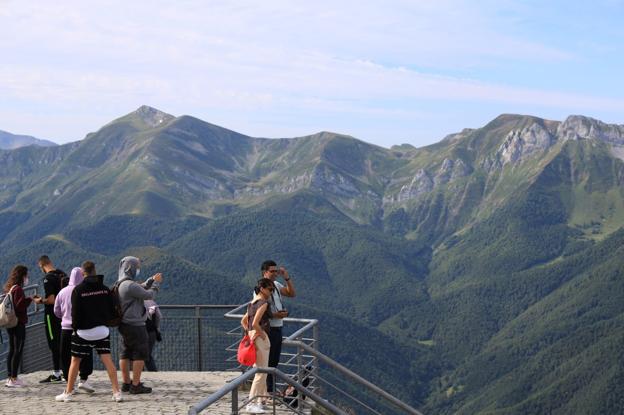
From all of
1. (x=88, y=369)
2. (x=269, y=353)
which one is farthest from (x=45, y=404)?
(x=269, y=353)

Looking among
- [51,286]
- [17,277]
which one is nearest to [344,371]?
[51,286]

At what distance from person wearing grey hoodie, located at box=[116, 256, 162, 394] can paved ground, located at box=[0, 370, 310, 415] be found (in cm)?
90

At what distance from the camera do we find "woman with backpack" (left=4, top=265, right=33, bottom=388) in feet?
66.4

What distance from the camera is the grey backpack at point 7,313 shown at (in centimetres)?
1994

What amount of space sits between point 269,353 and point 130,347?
3392 millimetres

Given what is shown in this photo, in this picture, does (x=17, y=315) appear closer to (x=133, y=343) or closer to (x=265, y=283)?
(x=133, y=343)

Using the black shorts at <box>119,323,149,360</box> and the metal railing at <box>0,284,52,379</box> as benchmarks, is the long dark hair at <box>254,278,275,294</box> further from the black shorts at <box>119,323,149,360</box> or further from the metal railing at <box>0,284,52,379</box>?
the metal railing at <box>0,284,52,379</box>

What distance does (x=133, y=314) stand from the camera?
61.3ft

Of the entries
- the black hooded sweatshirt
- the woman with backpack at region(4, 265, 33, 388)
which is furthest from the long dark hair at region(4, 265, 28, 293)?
the black hooded sweatshirt

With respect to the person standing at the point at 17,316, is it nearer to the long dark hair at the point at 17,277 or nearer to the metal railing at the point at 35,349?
the long dark hair at the point at 17,277

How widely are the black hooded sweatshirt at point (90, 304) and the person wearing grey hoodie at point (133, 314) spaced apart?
1.40ft

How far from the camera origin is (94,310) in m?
18.2

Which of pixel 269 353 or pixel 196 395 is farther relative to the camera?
pixel 196 395

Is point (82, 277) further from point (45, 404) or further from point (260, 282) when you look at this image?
point (260, 282)
